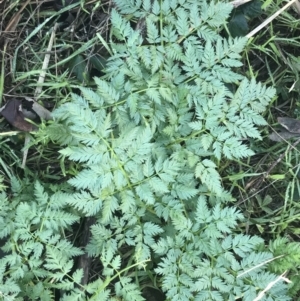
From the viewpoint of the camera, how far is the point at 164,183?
82.4 inches

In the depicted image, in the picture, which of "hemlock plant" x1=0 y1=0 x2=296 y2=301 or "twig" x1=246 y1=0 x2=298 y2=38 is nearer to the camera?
"hemlock plant" x1=0 y1=0 x2=296 y2=301

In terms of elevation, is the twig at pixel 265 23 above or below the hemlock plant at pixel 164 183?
above

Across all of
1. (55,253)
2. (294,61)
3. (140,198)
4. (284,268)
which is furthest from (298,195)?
(55,253)

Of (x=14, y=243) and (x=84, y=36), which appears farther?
(x=84, y=36)

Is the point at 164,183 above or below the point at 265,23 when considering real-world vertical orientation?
below

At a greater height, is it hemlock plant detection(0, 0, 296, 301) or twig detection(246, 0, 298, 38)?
twig detection(246, 0, 298, 38)

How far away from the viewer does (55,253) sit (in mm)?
2164

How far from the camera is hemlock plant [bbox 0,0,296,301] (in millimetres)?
2139

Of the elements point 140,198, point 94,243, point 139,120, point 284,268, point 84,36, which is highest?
point 84,36

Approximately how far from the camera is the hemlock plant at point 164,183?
84.2 inches

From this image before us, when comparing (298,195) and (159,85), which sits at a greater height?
(159,85)

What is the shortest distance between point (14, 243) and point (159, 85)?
961mm

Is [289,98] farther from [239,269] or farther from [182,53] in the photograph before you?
[239,269]

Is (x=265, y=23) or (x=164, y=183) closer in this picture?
(x=164, y=183)
